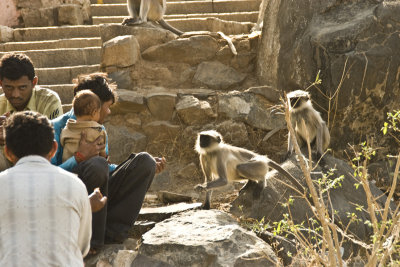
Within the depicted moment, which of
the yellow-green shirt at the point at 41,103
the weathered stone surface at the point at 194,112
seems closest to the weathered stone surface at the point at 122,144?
the weathered stone surface at the point at 194,112

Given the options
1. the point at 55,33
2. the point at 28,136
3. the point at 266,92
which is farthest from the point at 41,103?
the point at 55,33

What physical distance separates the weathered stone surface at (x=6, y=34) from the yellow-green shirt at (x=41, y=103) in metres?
5.90

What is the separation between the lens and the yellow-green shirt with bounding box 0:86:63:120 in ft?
15.3

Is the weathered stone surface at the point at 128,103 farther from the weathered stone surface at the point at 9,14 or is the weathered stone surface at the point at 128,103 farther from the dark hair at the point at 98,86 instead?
the weathered stone surface at the point at 9,14

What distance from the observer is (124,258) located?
15.3ft

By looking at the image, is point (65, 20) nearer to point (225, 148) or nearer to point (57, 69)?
point (57, 69)

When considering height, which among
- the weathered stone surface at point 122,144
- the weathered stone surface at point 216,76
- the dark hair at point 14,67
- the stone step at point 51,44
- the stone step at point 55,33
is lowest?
the weathered stone surface at point 122,144

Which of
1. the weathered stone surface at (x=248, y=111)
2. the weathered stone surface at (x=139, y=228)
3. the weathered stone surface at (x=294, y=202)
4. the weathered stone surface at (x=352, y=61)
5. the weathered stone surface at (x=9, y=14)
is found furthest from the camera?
the weathered stone surface at (x=9, y=14)

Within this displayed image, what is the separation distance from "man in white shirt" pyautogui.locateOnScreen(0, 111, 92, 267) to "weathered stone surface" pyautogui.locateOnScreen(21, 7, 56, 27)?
28.6 ft

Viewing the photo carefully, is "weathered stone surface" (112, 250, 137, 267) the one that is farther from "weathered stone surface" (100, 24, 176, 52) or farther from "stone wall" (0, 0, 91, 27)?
"stone wall" (0, 0, 91, 27)

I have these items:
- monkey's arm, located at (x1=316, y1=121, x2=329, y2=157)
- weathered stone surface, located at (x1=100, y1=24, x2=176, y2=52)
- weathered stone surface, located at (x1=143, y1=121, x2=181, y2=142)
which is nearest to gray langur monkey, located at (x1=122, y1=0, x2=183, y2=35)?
weathered stone surface, located at (x1=100, y1=24, x2=176, y2=52)

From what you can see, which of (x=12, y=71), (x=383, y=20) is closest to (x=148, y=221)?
(x=12, y=71)

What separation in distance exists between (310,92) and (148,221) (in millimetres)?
3459

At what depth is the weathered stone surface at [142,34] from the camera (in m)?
8.88
